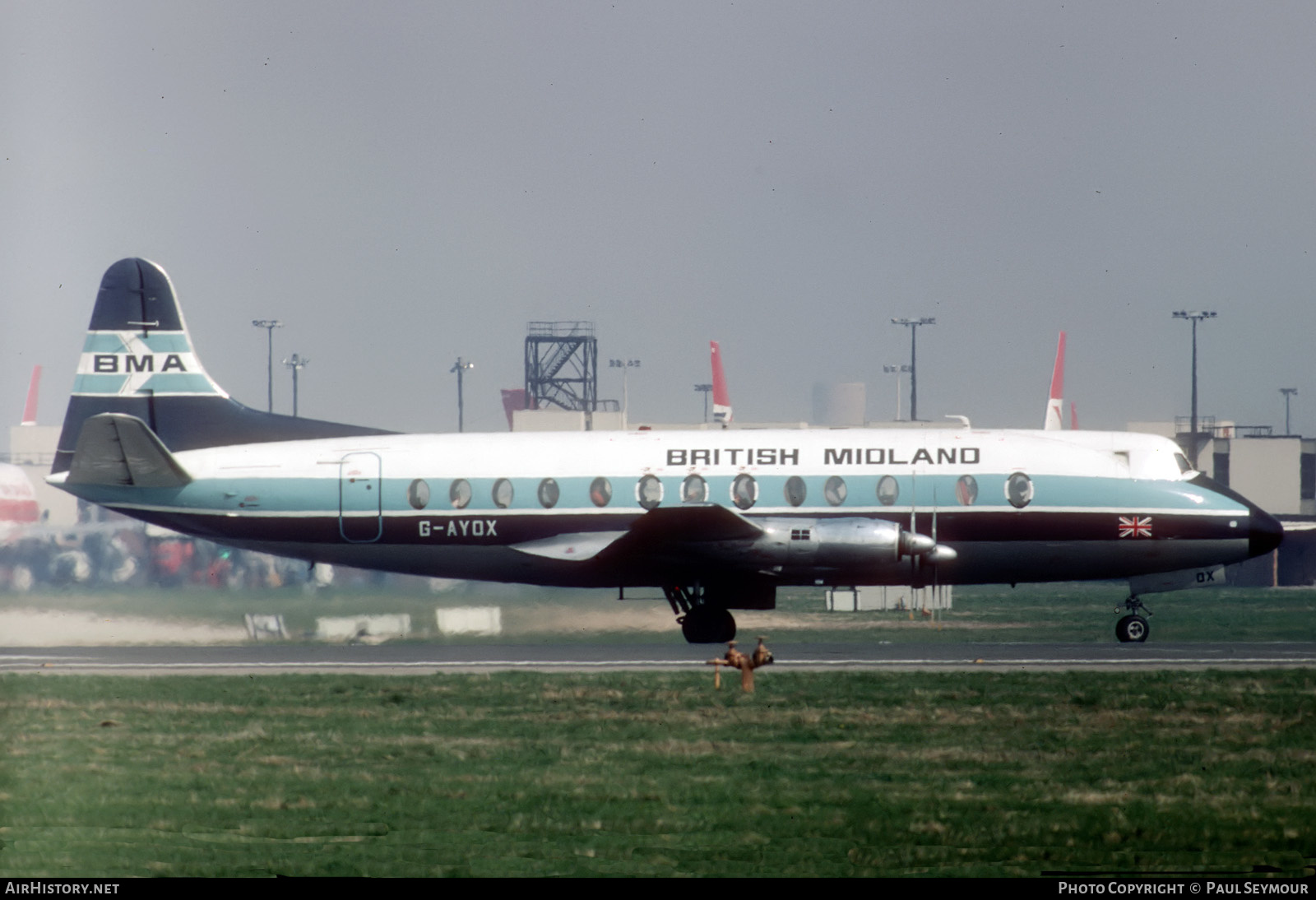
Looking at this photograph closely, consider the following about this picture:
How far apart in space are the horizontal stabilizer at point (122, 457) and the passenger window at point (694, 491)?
10556 millimetres

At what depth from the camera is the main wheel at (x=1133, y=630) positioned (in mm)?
33000

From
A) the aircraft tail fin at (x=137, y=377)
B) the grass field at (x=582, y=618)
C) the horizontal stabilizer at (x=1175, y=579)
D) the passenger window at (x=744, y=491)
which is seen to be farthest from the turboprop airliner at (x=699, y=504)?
the grass field at (x=582, y=618)

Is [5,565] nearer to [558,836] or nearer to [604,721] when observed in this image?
[604,721]

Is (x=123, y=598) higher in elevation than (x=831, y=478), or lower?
lower

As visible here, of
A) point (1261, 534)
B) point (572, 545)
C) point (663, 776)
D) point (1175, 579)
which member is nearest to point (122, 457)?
point (572, 545)

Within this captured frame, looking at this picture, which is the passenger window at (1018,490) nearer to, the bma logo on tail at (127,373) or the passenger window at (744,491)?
the passenger window at (744,491)

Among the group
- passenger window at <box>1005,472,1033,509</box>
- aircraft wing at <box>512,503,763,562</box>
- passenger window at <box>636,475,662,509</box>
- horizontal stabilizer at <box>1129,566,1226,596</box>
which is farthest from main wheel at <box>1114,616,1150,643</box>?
passenger window at <box>636,475,662,509</box>

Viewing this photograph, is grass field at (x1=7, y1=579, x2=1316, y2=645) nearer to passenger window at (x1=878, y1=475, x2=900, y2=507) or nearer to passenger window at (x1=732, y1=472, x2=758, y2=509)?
passenger window at (x1=732, y1=472, x2=758, y2=509)

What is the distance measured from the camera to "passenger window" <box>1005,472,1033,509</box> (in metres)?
32.2

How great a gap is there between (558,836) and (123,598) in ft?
90.0

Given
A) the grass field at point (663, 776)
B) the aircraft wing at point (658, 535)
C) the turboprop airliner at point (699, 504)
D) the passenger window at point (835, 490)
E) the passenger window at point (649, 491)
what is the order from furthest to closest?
the passenger window at point (649, 491) < the passenger window at point (835, 490) < the turboprop airliner at point (699, 504) < the aircraft wing at point (658, 535) < the grass field at point (663, 776)

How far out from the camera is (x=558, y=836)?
1402 cm

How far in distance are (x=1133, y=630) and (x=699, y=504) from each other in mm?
9597

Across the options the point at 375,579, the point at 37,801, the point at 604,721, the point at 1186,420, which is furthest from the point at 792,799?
the point at 1186,420
